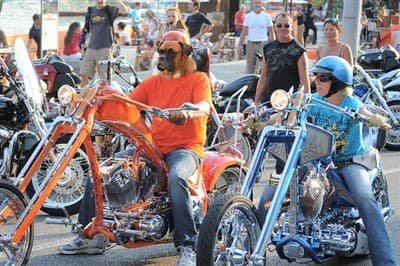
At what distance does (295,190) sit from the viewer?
16.6 ft

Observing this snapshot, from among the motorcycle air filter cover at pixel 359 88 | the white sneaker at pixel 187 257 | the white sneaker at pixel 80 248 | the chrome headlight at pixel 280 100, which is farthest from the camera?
the motorcycle air filter cover at pixel 359 88

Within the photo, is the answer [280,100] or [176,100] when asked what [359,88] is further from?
[280,100]

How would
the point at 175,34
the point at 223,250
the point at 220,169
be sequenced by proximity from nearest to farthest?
the point at 223,250 → the point at 175,34 → the point at 220,169

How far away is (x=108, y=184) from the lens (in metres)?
5.35

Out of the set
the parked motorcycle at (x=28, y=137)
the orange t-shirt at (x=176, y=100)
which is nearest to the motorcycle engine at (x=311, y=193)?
the orange t-shirt at (x=176, y=100)

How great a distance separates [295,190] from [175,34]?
1.46 meters

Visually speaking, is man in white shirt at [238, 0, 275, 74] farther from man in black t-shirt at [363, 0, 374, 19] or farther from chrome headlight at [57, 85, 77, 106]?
man in black t-shirt at [363, 0, 374, 19]

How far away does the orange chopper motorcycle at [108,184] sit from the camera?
4988mm

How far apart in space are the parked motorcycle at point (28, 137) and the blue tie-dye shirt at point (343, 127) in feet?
7.08

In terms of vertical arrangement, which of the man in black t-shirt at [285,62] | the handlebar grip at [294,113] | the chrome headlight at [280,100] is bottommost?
the man in black t-shirt at [285,62]

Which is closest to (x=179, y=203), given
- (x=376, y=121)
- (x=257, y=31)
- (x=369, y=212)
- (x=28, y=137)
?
(x=369, y=212)

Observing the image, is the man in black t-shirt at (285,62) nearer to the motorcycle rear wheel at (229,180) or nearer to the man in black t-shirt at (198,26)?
the motorcycle rear wheel at (229,180)

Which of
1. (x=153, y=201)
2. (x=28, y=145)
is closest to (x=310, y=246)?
(x=153, y=201)

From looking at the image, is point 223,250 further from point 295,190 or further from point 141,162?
point 141,162
